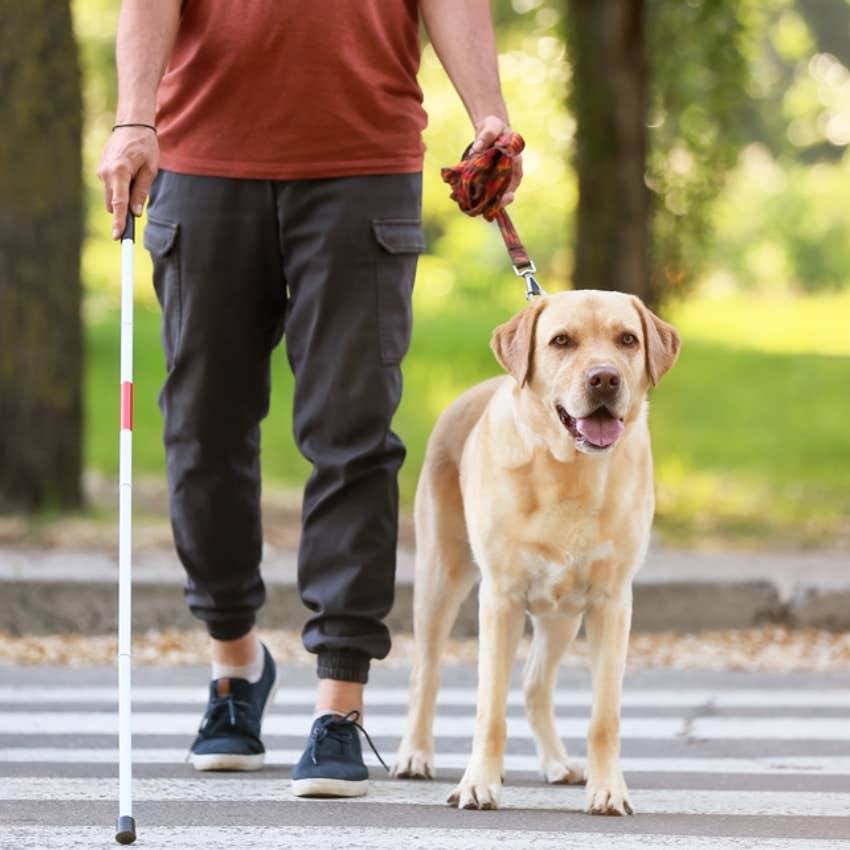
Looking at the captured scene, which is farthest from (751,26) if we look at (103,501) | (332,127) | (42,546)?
(332,127)

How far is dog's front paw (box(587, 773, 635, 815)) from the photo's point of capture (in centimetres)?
400

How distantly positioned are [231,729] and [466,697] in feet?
4.59

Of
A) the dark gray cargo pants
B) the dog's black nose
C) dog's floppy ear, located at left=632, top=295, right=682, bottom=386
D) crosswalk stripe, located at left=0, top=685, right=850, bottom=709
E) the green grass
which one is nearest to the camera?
the dog's black nose

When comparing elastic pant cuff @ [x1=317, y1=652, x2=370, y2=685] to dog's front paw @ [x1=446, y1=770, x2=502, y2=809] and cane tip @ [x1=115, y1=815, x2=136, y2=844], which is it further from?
cane tip @ [x1=115, y1=815, x2=136, y2=844]

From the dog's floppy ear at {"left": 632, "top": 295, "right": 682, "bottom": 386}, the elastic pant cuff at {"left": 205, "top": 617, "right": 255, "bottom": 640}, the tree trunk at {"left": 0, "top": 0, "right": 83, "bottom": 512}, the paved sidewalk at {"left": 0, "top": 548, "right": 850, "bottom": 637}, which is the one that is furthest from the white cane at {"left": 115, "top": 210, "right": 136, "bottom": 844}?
the tree trunk at {"left": 0, "top": 0, "right": 83, "bottom": 512}

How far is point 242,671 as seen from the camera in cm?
465

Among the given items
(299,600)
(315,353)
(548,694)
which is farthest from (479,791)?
(299,600)

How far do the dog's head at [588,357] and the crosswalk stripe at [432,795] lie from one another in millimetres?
821

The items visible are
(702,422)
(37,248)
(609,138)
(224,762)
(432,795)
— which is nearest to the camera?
(432,795)

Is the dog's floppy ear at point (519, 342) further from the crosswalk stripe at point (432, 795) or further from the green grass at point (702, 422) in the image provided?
the green grass at point (702, 422)

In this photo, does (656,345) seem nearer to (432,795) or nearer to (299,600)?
(432,795)

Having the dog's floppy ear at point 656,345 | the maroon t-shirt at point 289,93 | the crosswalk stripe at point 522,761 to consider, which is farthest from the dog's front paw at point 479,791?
the maroon t-shirt at point 289,93

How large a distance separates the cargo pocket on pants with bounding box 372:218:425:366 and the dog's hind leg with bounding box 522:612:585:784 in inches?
29.4

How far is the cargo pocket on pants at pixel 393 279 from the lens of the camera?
4.36m
